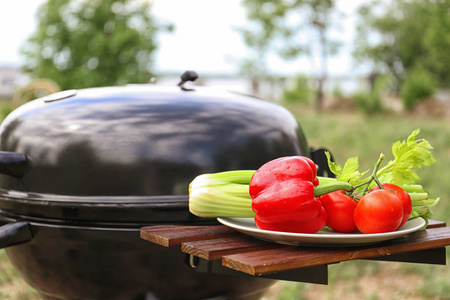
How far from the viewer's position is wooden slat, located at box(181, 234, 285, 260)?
1.55 m

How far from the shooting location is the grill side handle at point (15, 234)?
2076 millimetres

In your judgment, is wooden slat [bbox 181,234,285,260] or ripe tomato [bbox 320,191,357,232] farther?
ripe tomato [bbox 320,191,357,232]

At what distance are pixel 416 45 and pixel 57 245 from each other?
3082 centimetres

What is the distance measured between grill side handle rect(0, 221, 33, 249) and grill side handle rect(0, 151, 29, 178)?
0.21 m

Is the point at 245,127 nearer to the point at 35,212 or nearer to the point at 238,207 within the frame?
the point at 238,207

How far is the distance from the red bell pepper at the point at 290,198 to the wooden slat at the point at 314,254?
84 millimetres

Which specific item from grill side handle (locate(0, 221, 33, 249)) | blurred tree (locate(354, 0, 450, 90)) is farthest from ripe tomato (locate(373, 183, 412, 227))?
blurred tree (locate(354, 0, 450, 90))

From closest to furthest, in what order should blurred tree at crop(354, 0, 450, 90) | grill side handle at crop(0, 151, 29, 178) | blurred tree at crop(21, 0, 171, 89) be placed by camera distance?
grill side handle at crop(0, 151, 29, 178) → blurred tree at crop(21, 0, 171, 89) → blurred tree at crop(354, 0, 450, 90)

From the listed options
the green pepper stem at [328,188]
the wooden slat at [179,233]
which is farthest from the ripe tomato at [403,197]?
the wooden slat at [179,233]

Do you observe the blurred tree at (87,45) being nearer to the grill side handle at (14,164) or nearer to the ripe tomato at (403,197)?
the grill side handle at (14,164)

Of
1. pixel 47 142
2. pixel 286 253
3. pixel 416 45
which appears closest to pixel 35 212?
pixel 47 142

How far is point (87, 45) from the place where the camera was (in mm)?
13875

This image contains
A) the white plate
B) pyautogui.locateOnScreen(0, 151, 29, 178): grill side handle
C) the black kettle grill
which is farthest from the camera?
pyautogui.locateOnScreen(0, 151, 29, 178): grill side handle

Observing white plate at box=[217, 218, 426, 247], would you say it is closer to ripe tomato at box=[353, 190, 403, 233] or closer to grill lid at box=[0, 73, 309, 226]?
ripe tomato at box=[353, 190, 403, 233]
